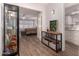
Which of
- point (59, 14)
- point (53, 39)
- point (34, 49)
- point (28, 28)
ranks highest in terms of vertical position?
point (59, 14)

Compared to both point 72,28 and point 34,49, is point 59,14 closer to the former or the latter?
point 72,28

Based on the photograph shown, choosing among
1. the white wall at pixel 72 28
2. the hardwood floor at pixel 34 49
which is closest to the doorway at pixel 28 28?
the hardwood floor at pixel 34 49

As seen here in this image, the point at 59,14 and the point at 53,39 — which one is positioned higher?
the point at 59,14

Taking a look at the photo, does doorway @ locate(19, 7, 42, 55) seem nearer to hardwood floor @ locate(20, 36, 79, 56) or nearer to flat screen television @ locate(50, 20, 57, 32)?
hardwood floor @ locate(20, 36, 79, 56)

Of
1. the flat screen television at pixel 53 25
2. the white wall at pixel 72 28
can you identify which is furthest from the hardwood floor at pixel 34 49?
the flat screen television at pixel 53 25

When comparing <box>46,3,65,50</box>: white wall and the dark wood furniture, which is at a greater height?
<box>46,3,65,50</box>: white wall

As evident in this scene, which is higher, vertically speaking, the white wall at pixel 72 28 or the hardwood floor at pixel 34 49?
the white wall at pixel 72 28

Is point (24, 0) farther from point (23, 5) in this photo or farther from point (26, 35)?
point (26, 35)

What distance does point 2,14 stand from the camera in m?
1.66

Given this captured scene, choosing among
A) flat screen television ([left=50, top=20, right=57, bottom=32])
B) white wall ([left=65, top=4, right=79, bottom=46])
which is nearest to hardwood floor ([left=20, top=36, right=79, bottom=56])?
white wall ([left=65, top=4, right=79, bottom=46])

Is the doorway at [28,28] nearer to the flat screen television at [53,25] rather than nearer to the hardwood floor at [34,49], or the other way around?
the hardwood floor at [34,49]

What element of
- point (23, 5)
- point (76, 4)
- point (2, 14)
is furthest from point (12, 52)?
point (76, 4)

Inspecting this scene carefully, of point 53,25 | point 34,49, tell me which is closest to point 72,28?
point 53,25

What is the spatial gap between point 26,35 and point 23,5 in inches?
19.7
